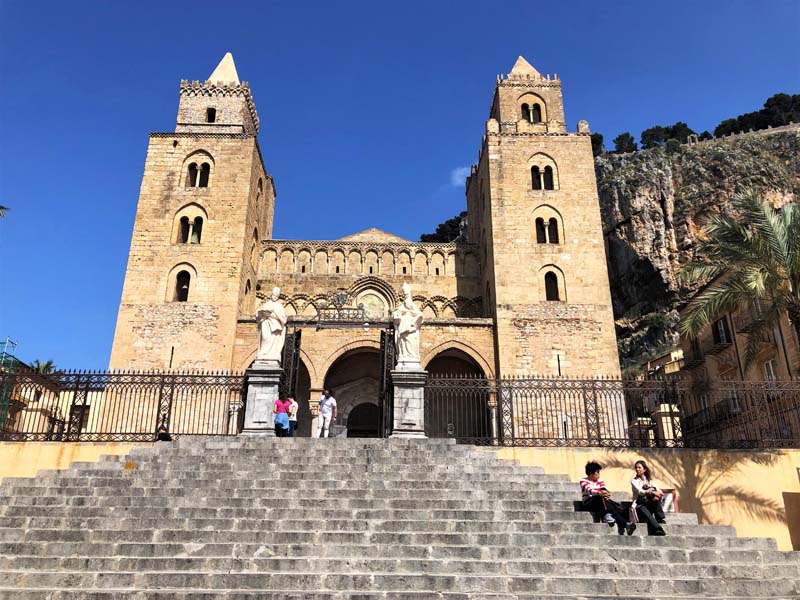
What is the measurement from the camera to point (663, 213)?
4266 centimetres

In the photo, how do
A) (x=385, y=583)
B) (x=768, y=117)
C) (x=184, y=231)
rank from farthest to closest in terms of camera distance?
1. (x=768, y=117)
2. (x=184, y=231)
3. (x=385, y=583)

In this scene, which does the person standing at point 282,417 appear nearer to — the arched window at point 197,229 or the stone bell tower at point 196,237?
the stone bell tower at point 196,237

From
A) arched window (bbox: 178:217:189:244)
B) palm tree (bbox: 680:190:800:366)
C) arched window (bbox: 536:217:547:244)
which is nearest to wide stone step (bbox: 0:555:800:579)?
palm tree (bbox: 680:190:800:366)

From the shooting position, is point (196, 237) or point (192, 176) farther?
point (192, 176)

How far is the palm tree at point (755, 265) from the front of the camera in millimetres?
12383

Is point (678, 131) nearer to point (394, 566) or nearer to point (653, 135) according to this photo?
point (653, 135)

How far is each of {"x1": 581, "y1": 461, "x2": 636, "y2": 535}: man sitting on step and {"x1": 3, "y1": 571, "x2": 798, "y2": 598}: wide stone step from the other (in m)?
1.23

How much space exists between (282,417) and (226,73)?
21.6 m

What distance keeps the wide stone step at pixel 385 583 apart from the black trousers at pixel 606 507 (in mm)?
1270

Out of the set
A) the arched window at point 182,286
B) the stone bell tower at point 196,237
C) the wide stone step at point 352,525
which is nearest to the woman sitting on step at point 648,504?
the wide stone step at point 352,525

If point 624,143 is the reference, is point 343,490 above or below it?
below

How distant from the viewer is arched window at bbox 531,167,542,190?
2548 centimetres

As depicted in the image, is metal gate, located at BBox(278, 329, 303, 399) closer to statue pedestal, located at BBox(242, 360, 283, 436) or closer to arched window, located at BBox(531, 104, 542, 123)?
statue pedestal, located at BBox(242, 360, 283, 436)

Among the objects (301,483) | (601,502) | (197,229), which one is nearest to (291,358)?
(301,483)
